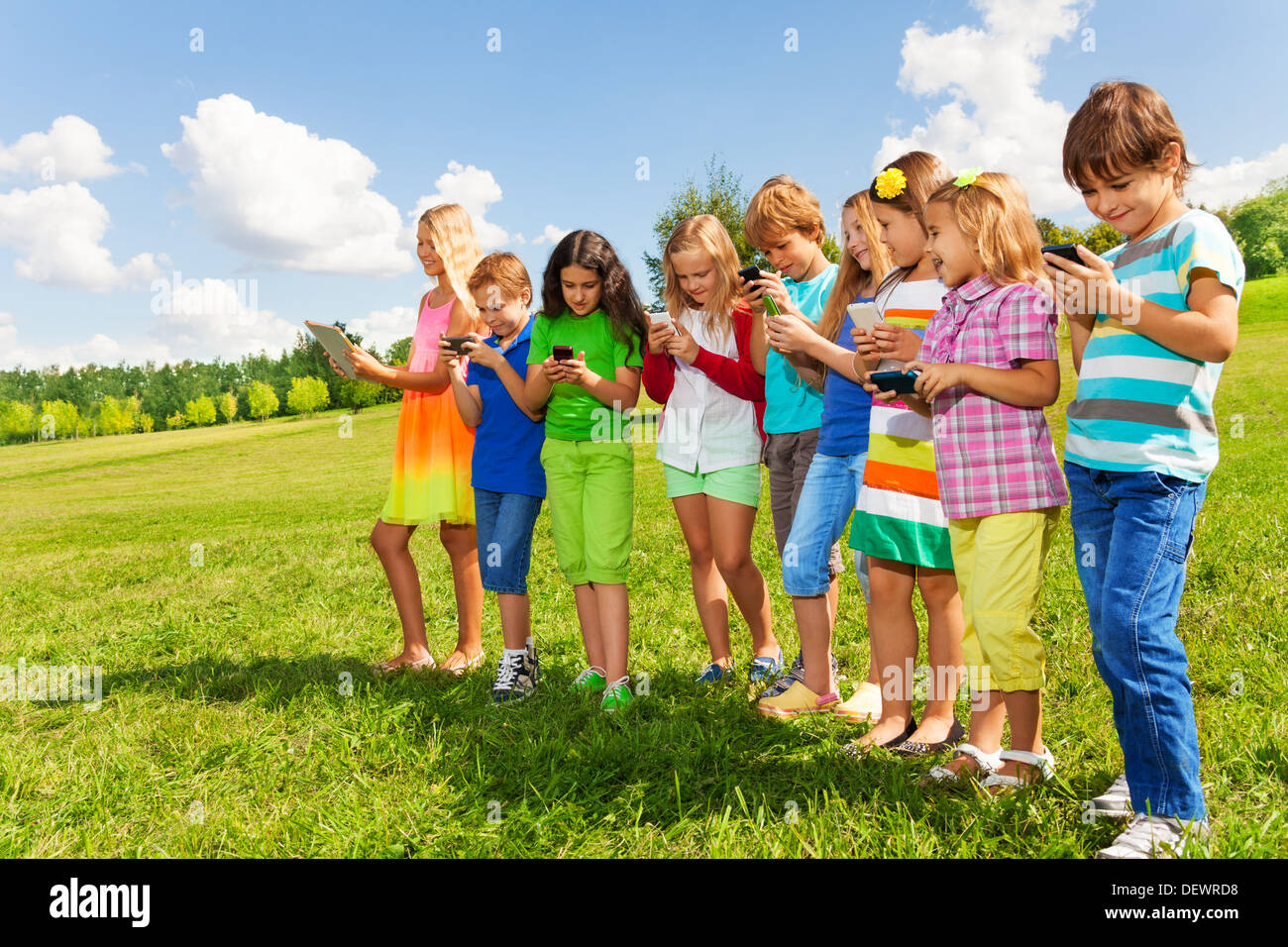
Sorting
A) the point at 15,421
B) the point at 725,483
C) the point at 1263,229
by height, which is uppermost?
the point at 1263,229

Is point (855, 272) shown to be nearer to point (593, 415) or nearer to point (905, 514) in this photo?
point (905, 514)

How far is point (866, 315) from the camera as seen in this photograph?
2863mm

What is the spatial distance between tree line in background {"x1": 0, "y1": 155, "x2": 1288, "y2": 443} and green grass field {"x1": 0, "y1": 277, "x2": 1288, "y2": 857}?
Result: 1893 inches

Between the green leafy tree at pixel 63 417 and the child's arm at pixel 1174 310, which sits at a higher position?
the green leafy tree at pixel 63 417

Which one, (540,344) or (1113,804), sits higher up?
(540,344)

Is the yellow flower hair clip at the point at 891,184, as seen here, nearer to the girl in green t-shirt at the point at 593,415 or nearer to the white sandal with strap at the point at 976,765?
the girl in green t-shirt at the point at 593,415

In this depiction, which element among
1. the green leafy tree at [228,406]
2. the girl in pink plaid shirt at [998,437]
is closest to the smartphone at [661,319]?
the girl in pink plaid shirt at [998,437]

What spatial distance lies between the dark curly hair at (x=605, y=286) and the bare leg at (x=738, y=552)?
0.84 meters

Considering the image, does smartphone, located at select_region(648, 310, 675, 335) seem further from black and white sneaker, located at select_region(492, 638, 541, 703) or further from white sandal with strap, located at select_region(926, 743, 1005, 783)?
white sandal with strap, located at select_region(926, 743, 1005, 783)

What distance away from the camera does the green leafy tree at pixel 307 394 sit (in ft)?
227

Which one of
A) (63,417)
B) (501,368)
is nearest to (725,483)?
(501,368)

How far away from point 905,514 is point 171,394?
94300 millimetres
